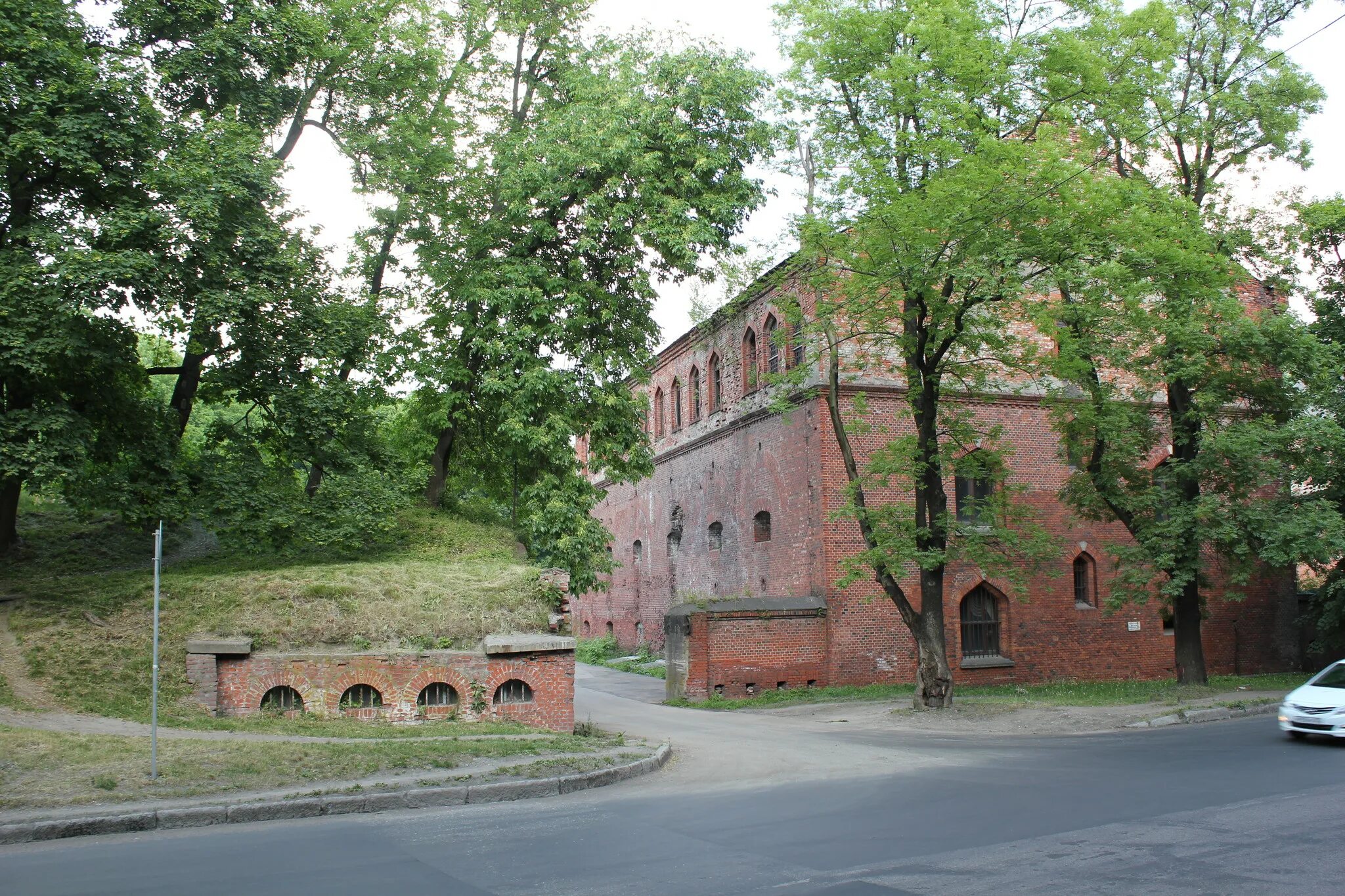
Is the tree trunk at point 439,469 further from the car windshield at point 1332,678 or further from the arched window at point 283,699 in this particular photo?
the car windshield at point 1332,678

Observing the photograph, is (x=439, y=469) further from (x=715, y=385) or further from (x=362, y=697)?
(x=715, y=385)

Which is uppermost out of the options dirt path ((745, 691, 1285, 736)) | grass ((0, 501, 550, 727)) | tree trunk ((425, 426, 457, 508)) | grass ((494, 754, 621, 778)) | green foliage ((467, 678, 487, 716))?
tree trunk ((425, 426, 457, 508))

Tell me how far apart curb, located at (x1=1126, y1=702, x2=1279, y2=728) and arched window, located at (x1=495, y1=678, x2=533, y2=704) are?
1046 centimetres

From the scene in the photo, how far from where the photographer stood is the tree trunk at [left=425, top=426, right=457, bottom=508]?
72.1 ft

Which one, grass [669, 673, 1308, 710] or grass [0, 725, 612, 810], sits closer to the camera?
grass [0, 725, 612, 810]

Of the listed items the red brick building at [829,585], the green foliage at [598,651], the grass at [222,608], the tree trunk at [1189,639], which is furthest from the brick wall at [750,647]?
the green foliage at [598,651]

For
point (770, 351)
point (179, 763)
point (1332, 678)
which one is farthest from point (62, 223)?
point (1332, 678)

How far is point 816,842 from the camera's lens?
26.3ft

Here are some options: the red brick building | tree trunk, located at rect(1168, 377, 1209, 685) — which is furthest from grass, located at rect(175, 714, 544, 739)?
tree trunk, located at rect(1168, 377, 1209, 685)

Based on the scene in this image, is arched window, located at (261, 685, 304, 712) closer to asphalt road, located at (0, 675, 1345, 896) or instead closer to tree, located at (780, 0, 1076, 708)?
asphalt road, located at (0, 675, 1345, 896)

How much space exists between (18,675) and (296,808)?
6494mm

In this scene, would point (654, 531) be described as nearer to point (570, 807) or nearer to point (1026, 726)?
point (1026, 726)

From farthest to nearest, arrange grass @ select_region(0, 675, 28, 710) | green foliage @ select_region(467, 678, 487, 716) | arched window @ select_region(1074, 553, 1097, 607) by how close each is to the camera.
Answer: arched window @ select_region(1074, 553, 1097, 607) < green foliage @ select_region(467, 678, 487, 716) < grass @ select_region(0, 675, 28, 710)

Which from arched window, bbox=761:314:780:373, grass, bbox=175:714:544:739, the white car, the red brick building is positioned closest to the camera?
grass, bbox=175:714:544:739
